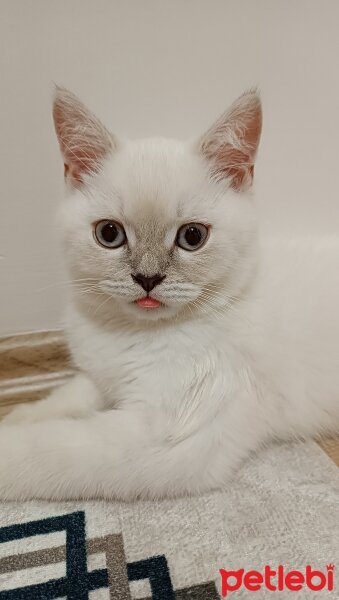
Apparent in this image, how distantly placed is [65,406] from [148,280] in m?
0.47

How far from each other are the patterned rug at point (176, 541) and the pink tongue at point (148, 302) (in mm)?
403

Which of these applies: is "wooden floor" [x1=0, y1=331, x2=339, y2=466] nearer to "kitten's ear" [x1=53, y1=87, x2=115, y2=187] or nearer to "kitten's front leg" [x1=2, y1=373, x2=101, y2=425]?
"kitten's front leg" [x1=2, y1=373, x2=101, y2=425]

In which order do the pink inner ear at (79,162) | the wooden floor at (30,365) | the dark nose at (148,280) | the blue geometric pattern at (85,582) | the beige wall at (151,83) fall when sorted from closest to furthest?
the blue geometric pattern at (85,582) → the dark nose at (148,280) → the pink inner ear at (79,162) → the beige wall at (151,83) → the wooden floor at (30,365)

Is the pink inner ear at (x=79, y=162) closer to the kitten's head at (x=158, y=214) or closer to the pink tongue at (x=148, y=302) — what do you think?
the kitten's head at (x=158, y=214)

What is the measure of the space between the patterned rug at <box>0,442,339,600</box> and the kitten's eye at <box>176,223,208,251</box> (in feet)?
1.68

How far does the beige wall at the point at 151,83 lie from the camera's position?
1.06 meters

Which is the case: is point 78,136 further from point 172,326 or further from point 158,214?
point 172,326

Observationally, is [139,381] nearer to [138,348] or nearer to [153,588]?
[138,348]

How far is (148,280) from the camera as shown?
0.81 metres

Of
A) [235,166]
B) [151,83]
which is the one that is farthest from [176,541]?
[151,83]

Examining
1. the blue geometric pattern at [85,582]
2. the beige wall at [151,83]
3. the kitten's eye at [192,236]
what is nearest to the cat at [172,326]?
the kitten's eye at [192,236]

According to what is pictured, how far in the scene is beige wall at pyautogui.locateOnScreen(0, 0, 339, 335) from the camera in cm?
106

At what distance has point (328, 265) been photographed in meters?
1.09

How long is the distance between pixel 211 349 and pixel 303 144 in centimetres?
70
